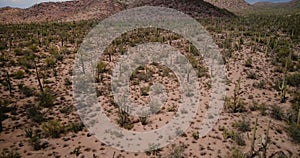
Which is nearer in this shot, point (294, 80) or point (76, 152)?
point (76, 152)

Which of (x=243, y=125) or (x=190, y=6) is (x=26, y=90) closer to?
(x=243, y=125)

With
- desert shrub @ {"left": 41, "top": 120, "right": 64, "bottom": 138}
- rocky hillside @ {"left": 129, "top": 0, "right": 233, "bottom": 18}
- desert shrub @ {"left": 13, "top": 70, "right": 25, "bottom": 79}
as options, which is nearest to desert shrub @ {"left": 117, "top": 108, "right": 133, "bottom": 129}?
desert shrub @ {"left": 41, "top": 120, "right": 64, "bottom": 138}

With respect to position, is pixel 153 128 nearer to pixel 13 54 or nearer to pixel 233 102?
pixel 233 102

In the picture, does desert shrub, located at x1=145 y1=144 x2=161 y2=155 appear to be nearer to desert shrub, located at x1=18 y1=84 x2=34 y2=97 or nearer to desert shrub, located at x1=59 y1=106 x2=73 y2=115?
desert shrub, located at x1=59 y1=106 x2=73 y2=115

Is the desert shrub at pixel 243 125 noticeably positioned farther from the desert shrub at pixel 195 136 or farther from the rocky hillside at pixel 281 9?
the rocky hillside at pixel 281 9

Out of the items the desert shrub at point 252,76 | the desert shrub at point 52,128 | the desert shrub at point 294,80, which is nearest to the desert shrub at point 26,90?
the desert shrub at point 52,128

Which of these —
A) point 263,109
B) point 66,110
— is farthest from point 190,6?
point 66,110

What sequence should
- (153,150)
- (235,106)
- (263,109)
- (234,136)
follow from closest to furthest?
1. (153,150)
2. (234,136)
3. (263,109)
4. (235,106)
